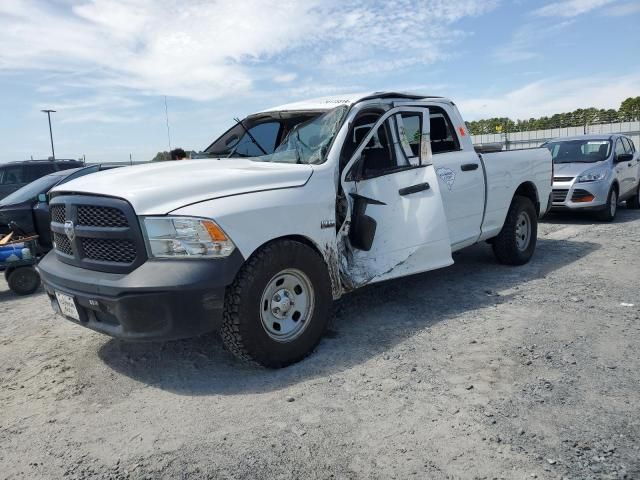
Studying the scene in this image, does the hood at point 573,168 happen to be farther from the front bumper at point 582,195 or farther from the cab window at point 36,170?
the cab window at point 36,170

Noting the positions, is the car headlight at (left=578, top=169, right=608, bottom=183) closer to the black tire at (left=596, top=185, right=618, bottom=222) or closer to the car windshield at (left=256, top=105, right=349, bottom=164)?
the black tire at (left=596, top=185, right=618, bottom=222)

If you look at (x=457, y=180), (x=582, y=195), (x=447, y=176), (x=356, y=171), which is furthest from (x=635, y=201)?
(x=356, y=171)

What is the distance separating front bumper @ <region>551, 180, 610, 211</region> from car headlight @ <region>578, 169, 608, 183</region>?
8 centimetres

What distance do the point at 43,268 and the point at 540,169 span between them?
589cm

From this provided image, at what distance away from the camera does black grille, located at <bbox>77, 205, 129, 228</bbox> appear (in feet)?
10.8

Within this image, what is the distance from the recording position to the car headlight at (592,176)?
9781 mm

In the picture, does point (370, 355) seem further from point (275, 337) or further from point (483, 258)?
point (483, 258)

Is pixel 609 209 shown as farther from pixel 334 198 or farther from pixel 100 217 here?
pixel 100 217

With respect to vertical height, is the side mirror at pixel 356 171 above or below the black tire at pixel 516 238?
above

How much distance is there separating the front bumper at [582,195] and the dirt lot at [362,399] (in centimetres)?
516

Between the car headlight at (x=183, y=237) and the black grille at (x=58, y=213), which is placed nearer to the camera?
the car headlight at (x=183, y=237)

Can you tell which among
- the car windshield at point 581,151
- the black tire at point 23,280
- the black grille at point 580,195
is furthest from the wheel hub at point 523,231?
the black tire at point 23,280

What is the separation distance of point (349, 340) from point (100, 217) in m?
2.08

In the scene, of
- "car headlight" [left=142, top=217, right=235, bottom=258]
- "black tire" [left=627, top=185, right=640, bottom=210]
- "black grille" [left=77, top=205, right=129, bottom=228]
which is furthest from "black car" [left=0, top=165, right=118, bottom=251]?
"black tire" [left=627, top=185, right=640, bottom=210]
